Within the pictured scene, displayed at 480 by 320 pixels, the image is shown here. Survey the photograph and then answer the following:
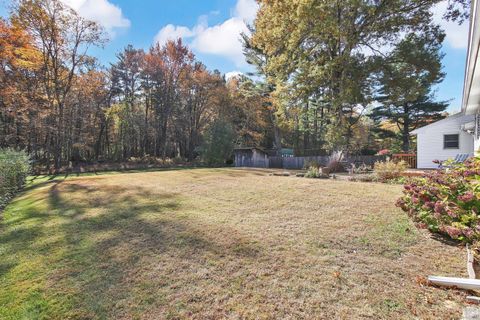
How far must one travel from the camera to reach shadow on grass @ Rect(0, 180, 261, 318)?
258 cm

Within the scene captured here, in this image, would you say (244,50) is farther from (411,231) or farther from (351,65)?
(411,231)

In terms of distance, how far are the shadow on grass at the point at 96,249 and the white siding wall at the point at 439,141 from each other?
1513 centimetres

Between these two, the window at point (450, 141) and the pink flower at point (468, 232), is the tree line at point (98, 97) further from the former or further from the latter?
the pink flower at point (468, 232)

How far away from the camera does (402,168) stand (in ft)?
28.0

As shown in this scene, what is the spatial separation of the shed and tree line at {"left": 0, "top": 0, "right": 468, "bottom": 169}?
1672 millimetres

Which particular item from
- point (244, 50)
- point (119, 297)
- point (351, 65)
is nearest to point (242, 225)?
point (119, 297)

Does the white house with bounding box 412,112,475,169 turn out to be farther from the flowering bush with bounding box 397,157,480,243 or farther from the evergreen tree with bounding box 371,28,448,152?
the flowering bush with bounding box 397,157,480,243

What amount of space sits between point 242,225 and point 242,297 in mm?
1885

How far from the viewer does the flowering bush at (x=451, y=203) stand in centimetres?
322

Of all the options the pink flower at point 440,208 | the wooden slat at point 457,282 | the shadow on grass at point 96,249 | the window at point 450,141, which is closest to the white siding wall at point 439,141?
the window at point 450,141

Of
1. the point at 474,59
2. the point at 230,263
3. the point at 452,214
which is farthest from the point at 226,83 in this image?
the point at 230,263

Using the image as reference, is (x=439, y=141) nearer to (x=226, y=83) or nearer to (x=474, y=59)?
(x=474, y=59)

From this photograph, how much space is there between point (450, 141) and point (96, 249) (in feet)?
56.9

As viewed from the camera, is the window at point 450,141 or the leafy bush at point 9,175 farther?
the window at point 450,141
